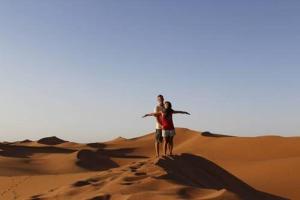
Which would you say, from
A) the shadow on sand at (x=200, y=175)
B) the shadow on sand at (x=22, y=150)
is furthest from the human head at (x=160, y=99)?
the shadow on sand at (x=22, y=150)

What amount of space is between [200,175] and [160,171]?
5.69 feet

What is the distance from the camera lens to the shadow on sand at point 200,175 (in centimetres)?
995

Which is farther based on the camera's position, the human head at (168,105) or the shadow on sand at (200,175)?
the human head at (168,105)

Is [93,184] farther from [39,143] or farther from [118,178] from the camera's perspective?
[39,143]

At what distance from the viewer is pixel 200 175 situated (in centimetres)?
1119

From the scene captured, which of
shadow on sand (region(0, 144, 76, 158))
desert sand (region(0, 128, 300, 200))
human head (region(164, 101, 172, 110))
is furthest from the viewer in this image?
shadow on sand (region(0, 144, 76, 158))

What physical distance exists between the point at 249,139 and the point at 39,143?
14.6 m

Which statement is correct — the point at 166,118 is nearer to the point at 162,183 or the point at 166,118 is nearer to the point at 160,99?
the point at 160,99

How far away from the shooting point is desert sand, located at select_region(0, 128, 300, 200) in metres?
8.53

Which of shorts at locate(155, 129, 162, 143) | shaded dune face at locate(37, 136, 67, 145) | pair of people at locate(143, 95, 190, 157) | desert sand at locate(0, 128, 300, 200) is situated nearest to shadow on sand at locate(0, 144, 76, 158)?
desert sand at locate(0, 128, 300, 200)

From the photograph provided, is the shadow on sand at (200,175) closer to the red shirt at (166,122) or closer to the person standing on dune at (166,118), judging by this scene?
the person standing on dune at (166,118)

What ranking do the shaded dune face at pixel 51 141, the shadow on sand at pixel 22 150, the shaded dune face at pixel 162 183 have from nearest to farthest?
the shaded dune face at pixel 162 183, the shadow on sand at pixel 22 150, the shaded dune face at pixel 51 141

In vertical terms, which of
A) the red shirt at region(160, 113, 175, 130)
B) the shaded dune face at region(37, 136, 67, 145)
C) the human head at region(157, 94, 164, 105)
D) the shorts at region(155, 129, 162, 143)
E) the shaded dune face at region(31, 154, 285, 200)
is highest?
the shaded dune face at region(37, 136, 67, 145)

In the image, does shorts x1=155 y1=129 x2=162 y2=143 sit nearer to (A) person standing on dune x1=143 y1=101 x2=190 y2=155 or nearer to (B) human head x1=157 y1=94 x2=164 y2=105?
(A) person standing on dune x1=143 y1=101 x2=190 y2=155
